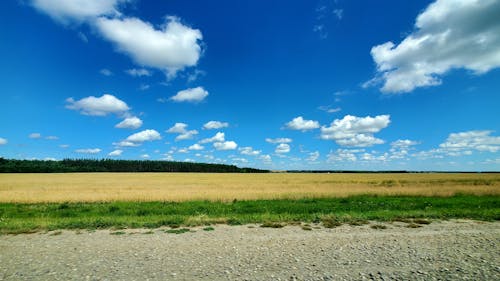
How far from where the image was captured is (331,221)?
1251 cm

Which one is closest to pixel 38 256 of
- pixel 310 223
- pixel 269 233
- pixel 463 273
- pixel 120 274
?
pixel 120 274

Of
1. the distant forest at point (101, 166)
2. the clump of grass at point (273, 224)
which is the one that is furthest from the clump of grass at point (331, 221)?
the distant forest at point (101, 166)

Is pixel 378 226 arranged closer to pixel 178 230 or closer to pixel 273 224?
pixel 273 224

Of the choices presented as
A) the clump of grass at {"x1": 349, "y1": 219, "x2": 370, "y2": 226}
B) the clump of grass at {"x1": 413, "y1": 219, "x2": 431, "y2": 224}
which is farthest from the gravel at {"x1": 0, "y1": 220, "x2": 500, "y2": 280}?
the clump of grass at {"x1": 413, "y1": 219, "x2": 431, "y2": 224}

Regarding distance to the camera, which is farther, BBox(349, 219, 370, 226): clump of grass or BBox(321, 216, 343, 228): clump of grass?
BBox(349, 219, 370, 226): clump of grass

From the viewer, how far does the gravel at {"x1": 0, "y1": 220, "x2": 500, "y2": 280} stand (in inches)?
255

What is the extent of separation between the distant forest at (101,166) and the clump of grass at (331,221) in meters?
136

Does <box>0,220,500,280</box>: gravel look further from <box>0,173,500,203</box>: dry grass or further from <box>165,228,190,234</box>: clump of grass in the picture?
<box>0,173,500,203</box>: dry grass

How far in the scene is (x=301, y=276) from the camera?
20.6 feet

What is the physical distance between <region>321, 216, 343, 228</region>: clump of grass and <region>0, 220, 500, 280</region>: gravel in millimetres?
610

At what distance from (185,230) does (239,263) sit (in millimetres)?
4563

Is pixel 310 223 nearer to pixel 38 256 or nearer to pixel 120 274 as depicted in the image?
pixel 120 274

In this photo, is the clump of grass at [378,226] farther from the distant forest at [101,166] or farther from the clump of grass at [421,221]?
the distant forest at [101,166]

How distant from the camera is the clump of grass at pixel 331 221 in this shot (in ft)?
38.4
